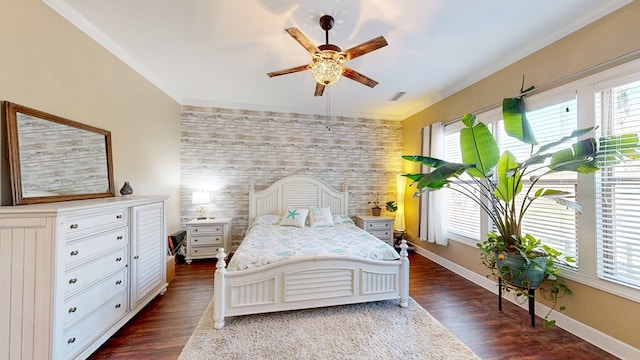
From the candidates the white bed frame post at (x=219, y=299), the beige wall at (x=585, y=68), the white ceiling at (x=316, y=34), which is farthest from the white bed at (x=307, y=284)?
the white ceiling at (x=316, y=34)

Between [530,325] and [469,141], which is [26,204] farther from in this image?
[530,325]

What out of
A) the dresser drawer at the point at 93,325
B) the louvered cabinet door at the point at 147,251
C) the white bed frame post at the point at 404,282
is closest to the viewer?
the dresser drawer at the point at 93,325

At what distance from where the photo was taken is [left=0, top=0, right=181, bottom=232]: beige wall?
1.67m

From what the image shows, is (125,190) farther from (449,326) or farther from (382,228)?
(382,228)

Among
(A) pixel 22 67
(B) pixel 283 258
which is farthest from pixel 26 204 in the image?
(B) pixel 283 258

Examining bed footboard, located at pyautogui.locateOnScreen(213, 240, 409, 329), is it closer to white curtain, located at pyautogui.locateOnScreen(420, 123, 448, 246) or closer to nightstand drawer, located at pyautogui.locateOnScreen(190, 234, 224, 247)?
white curtain, located at pyautogui.locateOnScreen(420, 123, 448, 246)

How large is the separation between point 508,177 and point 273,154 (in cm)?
360

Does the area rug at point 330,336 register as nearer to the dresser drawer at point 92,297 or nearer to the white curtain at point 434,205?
the dresser drawer at point 92,297

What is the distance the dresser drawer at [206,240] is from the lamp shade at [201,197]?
583 millimetres

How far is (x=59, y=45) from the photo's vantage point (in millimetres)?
1967

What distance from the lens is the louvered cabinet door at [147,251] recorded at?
7.38 feet

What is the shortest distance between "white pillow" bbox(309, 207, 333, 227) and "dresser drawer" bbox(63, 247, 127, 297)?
8.25 feet

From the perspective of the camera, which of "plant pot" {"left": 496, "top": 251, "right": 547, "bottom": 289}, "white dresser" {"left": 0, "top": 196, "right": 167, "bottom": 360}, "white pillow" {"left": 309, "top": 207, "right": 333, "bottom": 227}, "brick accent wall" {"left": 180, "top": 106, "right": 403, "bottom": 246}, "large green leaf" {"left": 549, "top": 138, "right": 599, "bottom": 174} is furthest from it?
"brick accent wall" {"left": 180, "top": 106, "right": 403, "bottom": 246}

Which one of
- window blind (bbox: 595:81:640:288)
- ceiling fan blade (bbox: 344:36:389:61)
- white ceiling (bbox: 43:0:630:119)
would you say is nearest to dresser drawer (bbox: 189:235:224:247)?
white ceiling (bbox: 43:0:630:119)
